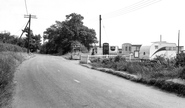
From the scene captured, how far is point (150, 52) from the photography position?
95.7ft

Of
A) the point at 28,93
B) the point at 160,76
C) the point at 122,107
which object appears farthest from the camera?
the point at 160,76

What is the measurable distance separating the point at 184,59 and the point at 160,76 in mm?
3324

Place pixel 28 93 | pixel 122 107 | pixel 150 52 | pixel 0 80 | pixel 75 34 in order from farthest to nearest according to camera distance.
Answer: pixel 75 34 < pixel 150 52 < pixel 28 93 < pixel 0 80 < pixel 122 107

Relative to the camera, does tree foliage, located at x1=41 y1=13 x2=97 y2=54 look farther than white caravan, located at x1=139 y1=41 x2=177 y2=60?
Yes

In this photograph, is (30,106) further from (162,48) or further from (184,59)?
(162,48)

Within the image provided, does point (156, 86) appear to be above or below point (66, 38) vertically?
below

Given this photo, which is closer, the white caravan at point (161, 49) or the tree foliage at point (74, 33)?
the white caravan at point (161, 49)

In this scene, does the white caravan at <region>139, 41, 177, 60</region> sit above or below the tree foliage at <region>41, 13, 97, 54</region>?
below

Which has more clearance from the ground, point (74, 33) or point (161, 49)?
point (74, 33)

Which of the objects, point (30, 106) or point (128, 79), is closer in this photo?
point (30, 106)

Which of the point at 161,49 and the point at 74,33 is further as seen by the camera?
the point at 74,33

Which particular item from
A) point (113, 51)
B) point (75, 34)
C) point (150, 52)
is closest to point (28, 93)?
point (150, 52)

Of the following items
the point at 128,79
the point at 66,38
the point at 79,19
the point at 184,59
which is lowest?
the point at 128,79

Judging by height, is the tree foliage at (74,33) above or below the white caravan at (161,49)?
above
